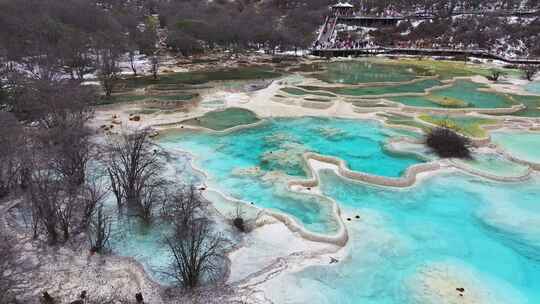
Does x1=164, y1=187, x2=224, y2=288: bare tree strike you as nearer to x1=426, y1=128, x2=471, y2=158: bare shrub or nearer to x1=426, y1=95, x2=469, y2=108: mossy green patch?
x1=426, y1=128, x2=471, y2=158: bare shrub

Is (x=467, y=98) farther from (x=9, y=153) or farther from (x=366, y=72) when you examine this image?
(x=9, y=153)

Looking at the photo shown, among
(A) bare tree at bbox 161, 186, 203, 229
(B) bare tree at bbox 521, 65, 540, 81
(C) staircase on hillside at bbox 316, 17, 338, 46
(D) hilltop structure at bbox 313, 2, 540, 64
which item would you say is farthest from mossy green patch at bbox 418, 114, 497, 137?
(C) staircase on hillside at bbox 316, 17, 338, 46

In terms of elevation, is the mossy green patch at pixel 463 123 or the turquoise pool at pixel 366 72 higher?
the turquoise pool at pixel 366 72

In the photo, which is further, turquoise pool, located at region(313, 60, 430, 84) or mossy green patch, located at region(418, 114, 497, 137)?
turquoise pool, located at region(313, 60, 430, 84)

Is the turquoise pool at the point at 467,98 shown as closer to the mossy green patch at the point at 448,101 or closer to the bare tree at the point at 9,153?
the mossy green patch at the point at 448,101

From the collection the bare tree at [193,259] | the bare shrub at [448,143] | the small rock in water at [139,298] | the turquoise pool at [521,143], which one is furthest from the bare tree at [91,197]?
the turquoise pool at [521,143]
